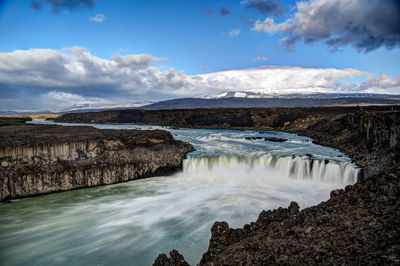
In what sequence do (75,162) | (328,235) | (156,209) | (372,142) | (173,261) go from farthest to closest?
(372,142) < (75,162) < (156,209) < (173,261) < (328,235)

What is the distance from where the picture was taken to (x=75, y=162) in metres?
18.0

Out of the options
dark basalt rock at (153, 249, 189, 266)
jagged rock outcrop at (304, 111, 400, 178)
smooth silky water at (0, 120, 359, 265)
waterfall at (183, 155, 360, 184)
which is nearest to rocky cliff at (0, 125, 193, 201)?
smooth silky water at (0, 120, 359, 265)

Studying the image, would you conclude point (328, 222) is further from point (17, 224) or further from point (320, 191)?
point (17, 224)

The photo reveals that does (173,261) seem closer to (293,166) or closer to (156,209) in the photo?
(156,209)

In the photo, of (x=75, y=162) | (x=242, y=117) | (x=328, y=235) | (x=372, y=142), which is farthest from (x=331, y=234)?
(x=242, y=117)

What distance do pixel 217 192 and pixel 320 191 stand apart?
7758 mm

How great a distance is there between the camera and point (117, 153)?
20.1 m

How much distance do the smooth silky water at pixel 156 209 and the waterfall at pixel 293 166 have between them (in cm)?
8

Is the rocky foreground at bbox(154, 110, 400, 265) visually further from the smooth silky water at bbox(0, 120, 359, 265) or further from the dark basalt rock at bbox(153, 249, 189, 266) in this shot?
the smooth silky water at bbox(0, 120, 359, 265)

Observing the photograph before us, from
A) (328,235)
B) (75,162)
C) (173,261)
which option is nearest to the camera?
(328,235)

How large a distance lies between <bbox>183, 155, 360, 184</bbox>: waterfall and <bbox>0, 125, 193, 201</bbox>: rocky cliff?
2.41 meters

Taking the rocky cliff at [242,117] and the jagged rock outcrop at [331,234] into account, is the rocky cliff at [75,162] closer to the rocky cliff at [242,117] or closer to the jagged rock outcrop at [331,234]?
the jagged rock outcrop at [331,234]

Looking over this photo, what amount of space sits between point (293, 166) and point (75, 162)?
19.0 meters

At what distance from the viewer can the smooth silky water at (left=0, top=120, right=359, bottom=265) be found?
10039mm
